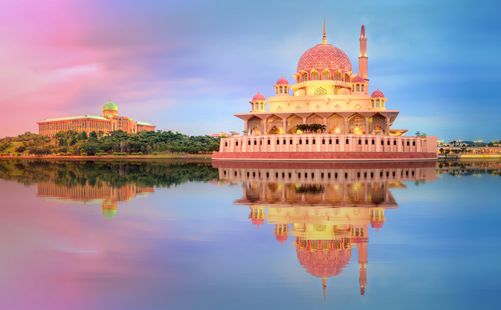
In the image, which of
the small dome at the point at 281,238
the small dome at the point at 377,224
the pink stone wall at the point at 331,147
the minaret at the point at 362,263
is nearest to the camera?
the minaret at the point at 362,263

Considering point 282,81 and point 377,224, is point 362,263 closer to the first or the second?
point 377,224

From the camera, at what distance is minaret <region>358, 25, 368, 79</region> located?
224 feet

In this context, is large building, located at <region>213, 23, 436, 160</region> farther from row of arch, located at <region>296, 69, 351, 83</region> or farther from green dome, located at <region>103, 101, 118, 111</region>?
green dome, located at <region>103, 101, 118, 111</region>

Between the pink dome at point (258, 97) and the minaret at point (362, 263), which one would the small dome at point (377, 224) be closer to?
the minaret at point (362, 263)

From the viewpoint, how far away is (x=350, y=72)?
212 ft

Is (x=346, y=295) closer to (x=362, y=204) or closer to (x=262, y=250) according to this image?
(x=262, y=250)

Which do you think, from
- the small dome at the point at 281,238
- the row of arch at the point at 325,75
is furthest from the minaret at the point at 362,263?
the row of arch at the point at 325,75

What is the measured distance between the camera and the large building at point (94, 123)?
450ft

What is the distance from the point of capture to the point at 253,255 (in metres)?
8.60

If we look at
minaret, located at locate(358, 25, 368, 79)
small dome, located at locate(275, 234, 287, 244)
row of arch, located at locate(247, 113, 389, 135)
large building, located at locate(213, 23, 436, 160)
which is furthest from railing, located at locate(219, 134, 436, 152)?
small dome, located at locate(275, 234, 287, 244)

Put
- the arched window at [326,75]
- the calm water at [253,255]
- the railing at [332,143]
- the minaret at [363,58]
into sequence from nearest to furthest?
A: the calm water at [253,255] < the railing at [332,143] < the arched window at [326,75] < the minaret at [363,58]

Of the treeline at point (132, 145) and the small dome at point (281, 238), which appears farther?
the treeline at point (132, 145)

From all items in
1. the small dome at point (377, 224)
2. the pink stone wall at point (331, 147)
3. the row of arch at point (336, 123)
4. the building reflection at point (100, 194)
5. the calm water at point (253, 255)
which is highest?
the row of arch at point (336, 123)

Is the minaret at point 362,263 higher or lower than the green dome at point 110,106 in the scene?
lower
